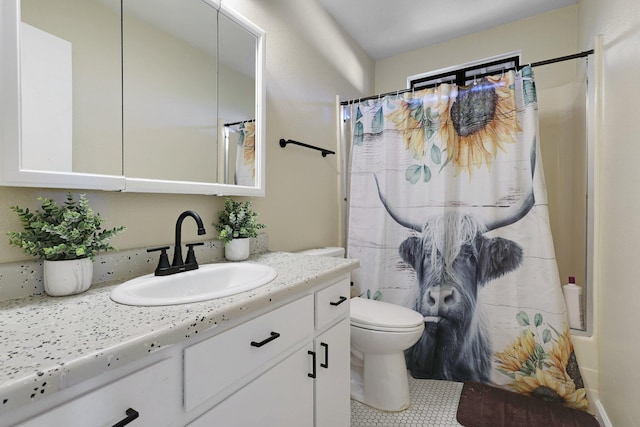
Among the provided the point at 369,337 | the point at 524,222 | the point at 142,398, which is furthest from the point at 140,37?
the point at 524,222

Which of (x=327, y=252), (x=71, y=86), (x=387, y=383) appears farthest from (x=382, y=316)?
(x=71, y=86)

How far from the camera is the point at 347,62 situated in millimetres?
2498

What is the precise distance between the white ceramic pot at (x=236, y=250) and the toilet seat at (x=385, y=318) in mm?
724

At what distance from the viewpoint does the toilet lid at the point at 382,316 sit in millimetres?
1575

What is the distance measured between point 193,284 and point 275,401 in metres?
0.48

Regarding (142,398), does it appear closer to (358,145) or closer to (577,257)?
(358,145)

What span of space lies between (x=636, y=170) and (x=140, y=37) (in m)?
1.95

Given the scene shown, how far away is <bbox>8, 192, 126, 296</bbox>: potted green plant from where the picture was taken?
0.79 m

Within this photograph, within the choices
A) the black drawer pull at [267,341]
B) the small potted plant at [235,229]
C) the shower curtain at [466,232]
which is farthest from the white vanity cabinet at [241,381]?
the shower curtain at [466,232]

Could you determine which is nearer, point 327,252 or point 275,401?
point 275,401

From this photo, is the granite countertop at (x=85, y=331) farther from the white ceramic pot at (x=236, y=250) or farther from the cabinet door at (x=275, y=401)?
the white ceramic pot at (x=236, y=250)

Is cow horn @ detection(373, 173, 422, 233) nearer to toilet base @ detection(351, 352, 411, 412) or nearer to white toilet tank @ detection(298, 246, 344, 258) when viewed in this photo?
white toilet tank @ detection(298, 246, 344, 258)

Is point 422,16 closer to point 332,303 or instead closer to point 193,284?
point 332,303

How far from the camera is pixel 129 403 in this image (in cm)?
54
